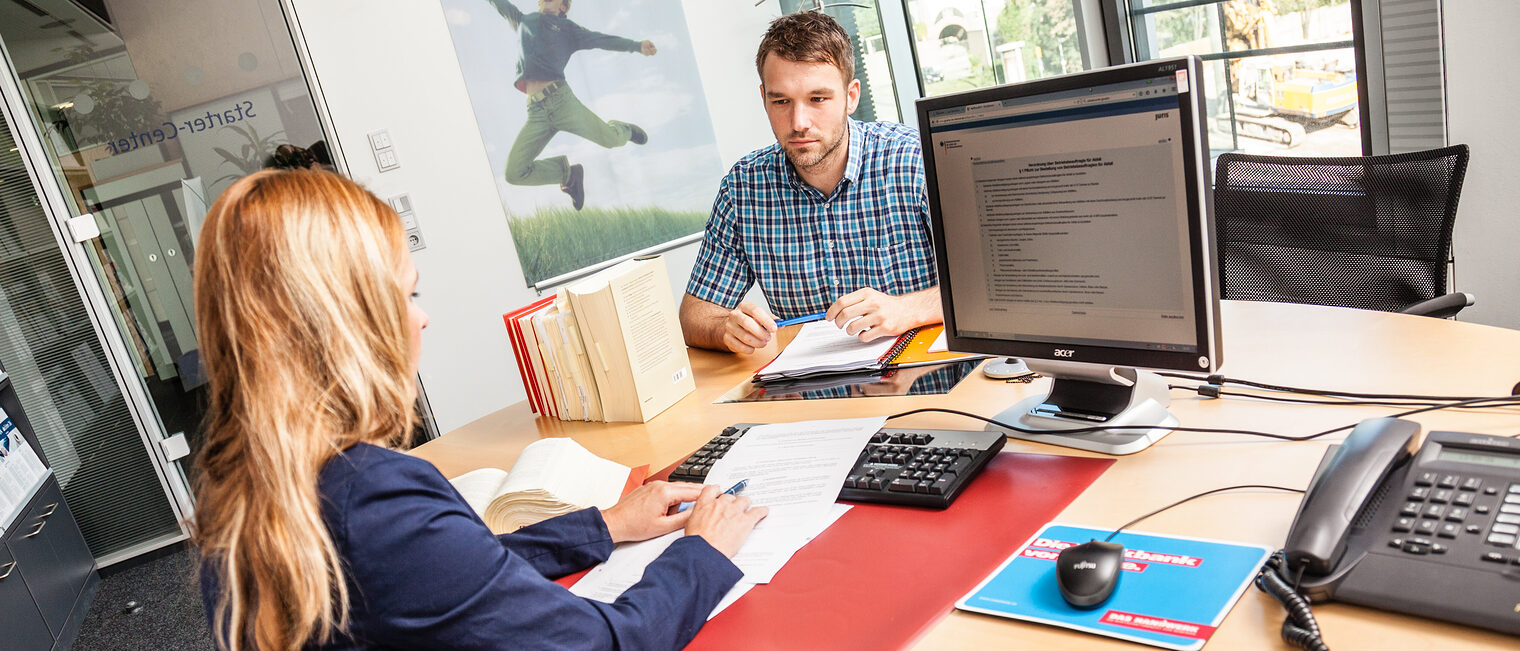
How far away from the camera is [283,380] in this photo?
2.89 ft

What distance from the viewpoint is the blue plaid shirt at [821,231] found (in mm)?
2301

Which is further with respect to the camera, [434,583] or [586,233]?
[586,233]

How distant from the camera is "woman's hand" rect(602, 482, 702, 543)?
1.25m

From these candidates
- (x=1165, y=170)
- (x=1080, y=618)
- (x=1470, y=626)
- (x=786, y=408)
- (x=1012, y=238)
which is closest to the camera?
(x=1470, y=626)

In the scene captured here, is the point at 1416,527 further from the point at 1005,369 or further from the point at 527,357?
the point at 527,357

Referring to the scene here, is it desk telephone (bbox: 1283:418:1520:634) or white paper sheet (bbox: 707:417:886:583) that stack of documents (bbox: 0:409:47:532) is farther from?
desk telephone (bbox: 1283:418:1520:634)

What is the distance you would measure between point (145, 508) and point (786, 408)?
10.7 ft

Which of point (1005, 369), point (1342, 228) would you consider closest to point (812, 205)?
point (1005, 369)

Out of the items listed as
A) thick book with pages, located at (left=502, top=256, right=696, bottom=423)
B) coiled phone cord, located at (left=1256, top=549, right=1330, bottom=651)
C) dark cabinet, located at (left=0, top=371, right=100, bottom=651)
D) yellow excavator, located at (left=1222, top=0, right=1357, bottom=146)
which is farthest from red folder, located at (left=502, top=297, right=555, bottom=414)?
yellow excavator, located at (left=1222, top=0, right=1357, bottom=146)

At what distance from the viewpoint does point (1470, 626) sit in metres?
0.74

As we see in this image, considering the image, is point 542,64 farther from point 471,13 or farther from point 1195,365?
point 1195,365

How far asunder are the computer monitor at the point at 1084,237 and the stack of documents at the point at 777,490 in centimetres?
24

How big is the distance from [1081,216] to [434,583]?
2.80ft

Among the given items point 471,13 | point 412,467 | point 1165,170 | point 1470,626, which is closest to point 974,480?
point 1165,170
